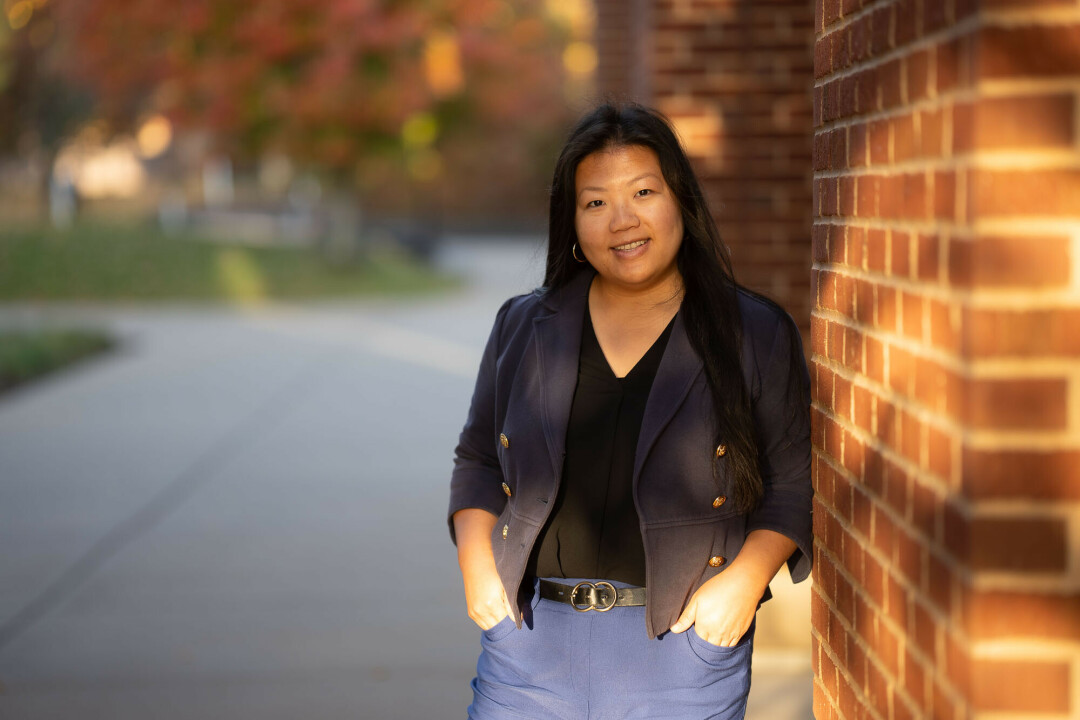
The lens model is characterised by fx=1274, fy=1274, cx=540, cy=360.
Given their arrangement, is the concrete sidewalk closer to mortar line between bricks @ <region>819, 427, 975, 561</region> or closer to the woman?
the woman

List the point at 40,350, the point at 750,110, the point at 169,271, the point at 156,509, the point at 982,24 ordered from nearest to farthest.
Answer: the point at 982,24
the point at 750,110
the point at 156,509
the point at 40,350
the point at 169,271

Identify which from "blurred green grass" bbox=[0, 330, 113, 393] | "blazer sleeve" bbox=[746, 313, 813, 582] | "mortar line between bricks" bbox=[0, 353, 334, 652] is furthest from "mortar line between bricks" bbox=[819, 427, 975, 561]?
"blurred green grass" bbox=[0, 330, 113, 393]

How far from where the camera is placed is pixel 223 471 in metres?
8.07

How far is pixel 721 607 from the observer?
2.30 metres

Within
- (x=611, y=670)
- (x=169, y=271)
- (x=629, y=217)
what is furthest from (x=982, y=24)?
(x=169, y=271)

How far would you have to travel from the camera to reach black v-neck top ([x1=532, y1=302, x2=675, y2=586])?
7.80ft

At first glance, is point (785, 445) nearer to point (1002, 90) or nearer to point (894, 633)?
point (894, 633)

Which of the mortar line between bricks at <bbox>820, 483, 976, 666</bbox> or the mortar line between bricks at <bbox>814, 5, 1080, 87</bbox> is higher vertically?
the mortar line between bricks at <bbox>814, 5, 1080, 87</bbox>

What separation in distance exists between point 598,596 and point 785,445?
45 centimetres

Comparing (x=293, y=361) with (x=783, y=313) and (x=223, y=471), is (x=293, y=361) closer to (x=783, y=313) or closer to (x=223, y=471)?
(x=223, y=471)

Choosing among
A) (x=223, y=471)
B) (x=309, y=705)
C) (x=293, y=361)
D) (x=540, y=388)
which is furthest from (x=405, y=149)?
(x=540, y=388)

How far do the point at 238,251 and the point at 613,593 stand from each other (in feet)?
75.8

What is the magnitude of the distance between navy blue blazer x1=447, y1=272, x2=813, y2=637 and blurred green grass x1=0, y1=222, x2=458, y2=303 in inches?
736

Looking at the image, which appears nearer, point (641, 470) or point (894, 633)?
point (894, 633)
